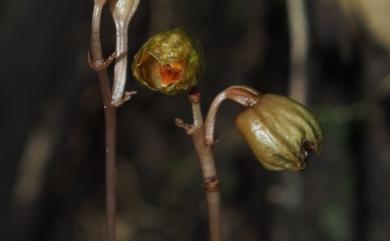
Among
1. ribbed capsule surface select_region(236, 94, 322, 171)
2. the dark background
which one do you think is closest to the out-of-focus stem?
the dark background

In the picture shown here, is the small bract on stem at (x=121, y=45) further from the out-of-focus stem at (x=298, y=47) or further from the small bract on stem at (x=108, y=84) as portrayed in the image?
the out-of-focus stem at (x=298, y=47)

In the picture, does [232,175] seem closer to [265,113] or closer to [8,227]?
[8,227]

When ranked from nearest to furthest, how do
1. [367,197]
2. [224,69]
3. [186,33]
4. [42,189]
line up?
[186,33] → [367,197] → [42,189] → [224,69]

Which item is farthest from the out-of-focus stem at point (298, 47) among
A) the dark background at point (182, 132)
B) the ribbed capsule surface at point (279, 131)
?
the ribbed capsule surface at point (279, 131)

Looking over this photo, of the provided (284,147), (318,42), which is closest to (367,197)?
(318,42)

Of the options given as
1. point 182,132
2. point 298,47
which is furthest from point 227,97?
point 182,132

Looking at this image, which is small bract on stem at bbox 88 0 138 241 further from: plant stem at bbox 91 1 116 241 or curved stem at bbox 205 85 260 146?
curved stem at bbox 205 85 260 146
